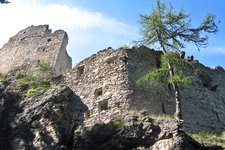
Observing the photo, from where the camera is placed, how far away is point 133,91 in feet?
53.5

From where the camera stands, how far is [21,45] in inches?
1177

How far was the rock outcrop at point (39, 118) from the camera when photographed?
13781 millimetres

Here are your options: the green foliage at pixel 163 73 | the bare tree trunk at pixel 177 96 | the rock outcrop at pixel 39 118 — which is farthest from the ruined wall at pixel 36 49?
the bare tree trunk at pixel 177 96

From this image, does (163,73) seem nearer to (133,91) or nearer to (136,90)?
(136,90)

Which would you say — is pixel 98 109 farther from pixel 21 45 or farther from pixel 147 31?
pixel 21 45

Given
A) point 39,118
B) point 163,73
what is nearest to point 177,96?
point 163,73

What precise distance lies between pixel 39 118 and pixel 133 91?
175 inches

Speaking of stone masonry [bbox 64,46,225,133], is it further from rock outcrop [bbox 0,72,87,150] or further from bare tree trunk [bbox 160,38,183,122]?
bare tree trunk [bbox 160,38,183,122]

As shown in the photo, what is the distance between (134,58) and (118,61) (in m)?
0.90

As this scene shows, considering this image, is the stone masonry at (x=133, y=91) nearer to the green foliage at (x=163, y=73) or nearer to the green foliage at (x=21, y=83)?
the green foliage at (x=163, y=73)

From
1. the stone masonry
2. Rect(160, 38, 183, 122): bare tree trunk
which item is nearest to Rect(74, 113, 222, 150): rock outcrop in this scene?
Rect(160, 38, 183, 122): bare tree trunk

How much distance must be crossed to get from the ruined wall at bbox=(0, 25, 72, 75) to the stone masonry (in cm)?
756

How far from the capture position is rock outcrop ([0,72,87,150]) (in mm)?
13781

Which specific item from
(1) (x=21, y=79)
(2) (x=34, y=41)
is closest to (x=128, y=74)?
(1) (x=21, y=79)
